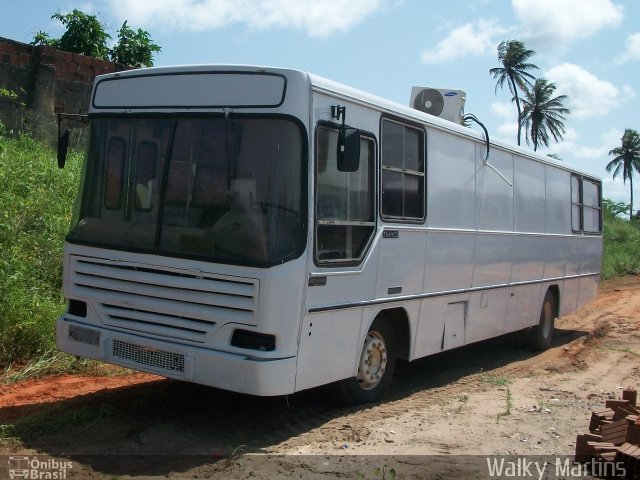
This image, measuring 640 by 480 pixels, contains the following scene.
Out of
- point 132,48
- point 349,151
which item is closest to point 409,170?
point 349,151

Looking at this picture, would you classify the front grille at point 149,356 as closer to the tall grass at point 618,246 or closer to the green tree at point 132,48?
the green tree at point 132,48

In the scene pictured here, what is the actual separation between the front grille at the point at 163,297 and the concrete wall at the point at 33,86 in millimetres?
6575

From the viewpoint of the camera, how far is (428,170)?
7.62m

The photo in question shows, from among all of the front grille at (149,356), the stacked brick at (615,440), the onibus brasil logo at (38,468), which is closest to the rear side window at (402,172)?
the front grille at (149,356)

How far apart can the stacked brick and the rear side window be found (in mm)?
2502

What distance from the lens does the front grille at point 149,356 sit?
5.79 m

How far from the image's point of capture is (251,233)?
5629mm

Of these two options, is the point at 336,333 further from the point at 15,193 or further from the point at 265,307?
the point at 15,193

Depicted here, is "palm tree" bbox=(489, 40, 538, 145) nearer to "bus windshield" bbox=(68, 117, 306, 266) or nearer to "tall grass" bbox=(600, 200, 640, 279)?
"tall grass" bbox=(600, 200, 640, 279)

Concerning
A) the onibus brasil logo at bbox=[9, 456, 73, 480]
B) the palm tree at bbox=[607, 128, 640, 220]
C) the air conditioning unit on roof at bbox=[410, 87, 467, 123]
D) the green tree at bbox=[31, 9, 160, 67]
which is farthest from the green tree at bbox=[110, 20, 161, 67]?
the palm tree at bbox=[607, 128, 640, 220]

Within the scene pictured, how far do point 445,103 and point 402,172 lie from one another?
258 cm

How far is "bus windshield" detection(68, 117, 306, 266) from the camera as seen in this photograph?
5668 millimetres

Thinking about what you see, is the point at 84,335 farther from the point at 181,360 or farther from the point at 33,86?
the point at 33,86

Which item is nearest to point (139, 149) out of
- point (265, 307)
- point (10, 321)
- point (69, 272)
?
point (69, 272)
